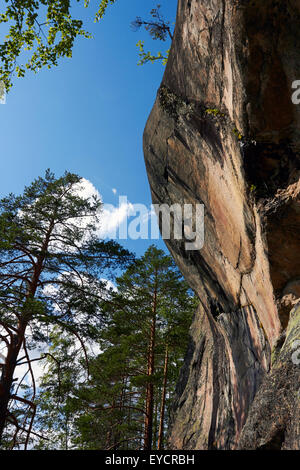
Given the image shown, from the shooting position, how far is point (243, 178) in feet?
14.0

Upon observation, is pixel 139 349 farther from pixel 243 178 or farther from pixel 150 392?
pixel 243 178

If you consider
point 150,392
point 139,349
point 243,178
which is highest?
point 243,178

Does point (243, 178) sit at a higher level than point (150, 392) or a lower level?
higher

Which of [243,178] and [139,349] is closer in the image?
[243,178]

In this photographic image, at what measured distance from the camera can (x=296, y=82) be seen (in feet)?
12.3

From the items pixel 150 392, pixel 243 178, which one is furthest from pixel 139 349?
pixel 243 178

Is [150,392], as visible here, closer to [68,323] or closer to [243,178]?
[68,323]

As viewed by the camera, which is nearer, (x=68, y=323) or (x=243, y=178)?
(x=243, y=178)

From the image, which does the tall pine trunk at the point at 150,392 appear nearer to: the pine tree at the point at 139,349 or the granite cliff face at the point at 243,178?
the pine tree at the point at 139,349

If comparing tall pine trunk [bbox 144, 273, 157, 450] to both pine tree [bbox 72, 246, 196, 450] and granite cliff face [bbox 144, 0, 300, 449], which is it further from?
granite cliff face [bbox 144, 0, 300, 449]

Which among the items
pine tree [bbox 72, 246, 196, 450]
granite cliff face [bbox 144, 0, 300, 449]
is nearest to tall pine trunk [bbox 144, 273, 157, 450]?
pine tree [bbox 72, 246, 196, 450]

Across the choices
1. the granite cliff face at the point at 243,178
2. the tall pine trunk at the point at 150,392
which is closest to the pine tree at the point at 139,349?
the tall pine trunk at the point at 150,392

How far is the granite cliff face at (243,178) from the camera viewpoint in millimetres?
3555

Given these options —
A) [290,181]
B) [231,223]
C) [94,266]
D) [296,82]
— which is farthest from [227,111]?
[94,266]
